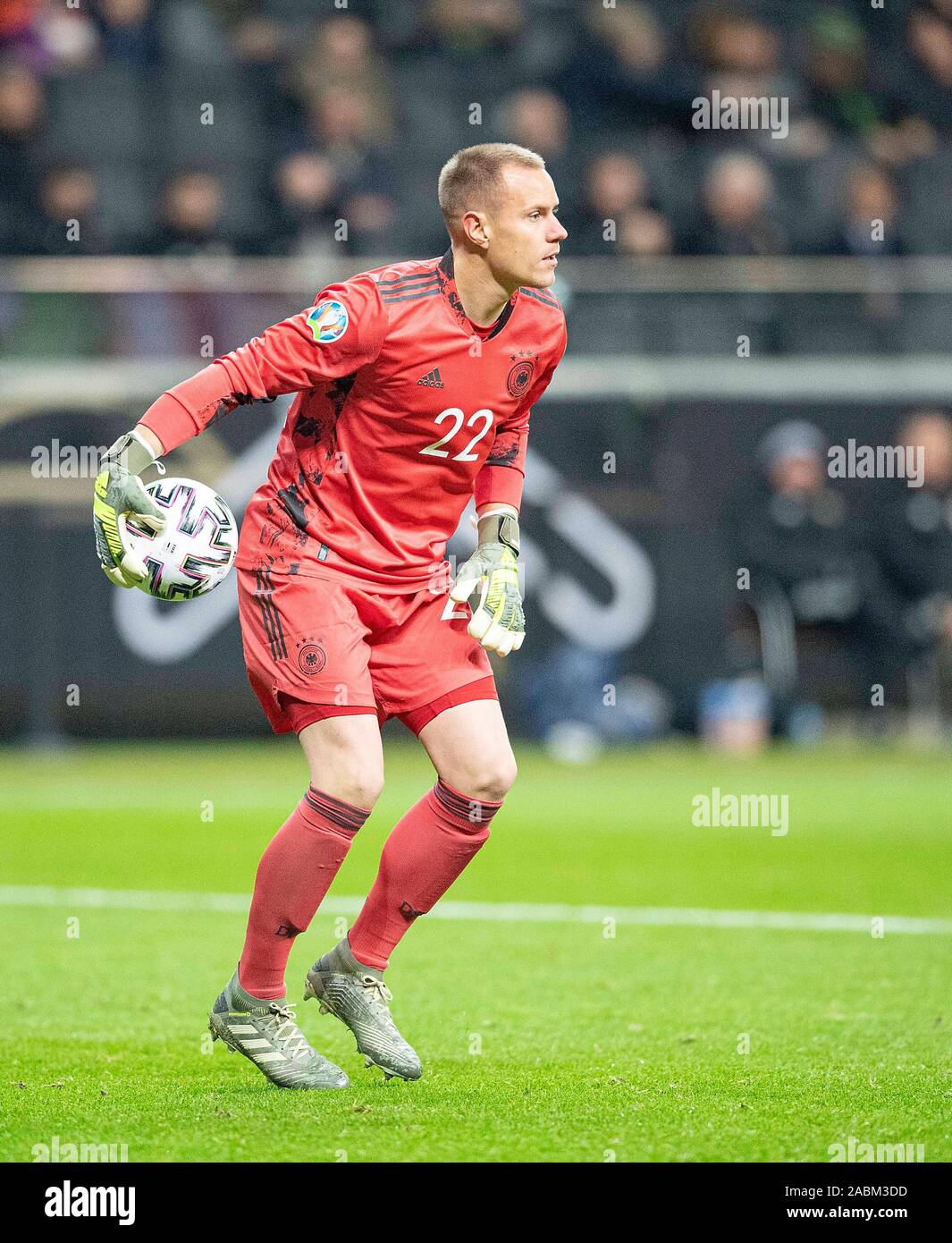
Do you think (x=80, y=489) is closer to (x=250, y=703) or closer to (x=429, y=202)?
(x=250, y=703)

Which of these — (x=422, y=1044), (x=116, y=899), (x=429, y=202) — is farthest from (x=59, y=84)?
(x=422, y=1044)

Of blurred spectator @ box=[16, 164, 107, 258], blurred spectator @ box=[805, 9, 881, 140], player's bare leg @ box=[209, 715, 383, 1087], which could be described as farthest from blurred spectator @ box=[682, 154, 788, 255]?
player's bare leg @ box=[209, 715, 383, 1087]

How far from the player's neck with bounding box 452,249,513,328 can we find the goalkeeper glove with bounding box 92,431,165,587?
3.18 ft

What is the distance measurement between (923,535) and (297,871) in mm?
8788

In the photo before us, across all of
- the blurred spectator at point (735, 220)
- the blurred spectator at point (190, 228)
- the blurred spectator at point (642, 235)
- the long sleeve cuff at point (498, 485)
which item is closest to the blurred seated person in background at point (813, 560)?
the blurred spectator at point (735, 220)

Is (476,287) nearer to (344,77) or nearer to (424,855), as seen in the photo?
(424,855)

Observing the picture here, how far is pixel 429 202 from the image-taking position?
14.1 meters

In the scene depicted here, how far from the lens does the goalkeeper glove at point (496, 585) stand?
4.80 metres

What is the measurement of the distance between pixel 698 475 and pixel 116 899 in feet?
20.6

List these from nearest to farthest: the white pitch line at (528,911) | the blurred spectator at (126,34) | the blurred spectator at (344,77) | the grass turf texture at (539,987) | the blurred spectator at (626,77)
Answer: the grass turf texture at (539,987) < the white pitch line at (528,911) < the blurred spectator at (344,77) < the blurred spectator at (126,34) < the blurred spectator at (626,77)

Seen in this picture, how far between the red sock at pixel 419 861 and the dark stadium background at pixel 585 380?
7.38 m

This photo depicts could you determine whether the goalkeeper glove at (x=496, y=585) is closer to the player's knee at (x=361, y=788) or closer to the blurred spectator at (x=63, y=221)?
the player's knee at (x=361, y=788)

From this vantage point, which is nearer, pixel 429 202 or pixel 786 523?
pixel 786 523

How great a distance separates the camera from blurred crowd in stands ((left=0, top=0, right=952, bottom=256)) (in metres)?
13.7
